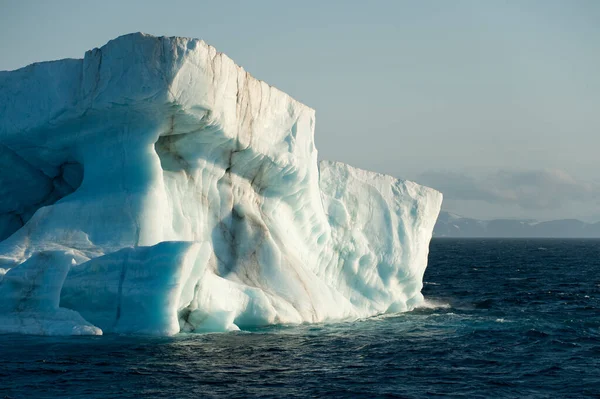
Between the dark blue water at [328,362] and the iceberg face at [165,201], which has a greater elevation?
the iceberg face at [165,201]

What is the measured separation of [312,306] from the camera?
21172mm

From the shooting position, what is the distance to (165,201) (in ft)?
63.6

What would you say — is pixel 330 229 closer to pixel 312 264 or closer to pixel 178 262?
pixel 312 264

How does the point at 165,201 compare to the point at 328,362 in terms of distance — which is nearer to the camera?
the point at 328,362

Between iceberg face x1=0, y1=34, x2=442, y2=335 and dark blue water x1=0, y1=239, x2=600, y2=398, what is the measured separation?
3.34ft

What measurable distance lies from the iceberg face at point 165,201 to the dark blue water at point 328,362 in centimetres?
102

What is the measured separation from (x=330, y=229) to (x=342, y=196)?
6.10 ft

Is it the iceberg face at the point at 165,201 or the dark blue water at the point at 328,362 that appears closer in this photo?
the dark blue water at the point at 328,362

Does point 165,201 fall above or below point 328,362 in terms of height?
above

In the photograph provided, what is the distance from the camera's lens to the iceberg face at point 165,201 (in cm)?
1684

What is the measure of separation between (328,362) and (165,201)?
6.67m

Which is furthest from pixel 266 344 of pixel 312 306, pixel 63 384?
pixel 63 384

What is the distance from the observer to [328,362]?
613 inches

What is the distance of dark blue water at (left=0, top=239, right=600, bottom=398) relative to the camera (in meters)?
12.8
